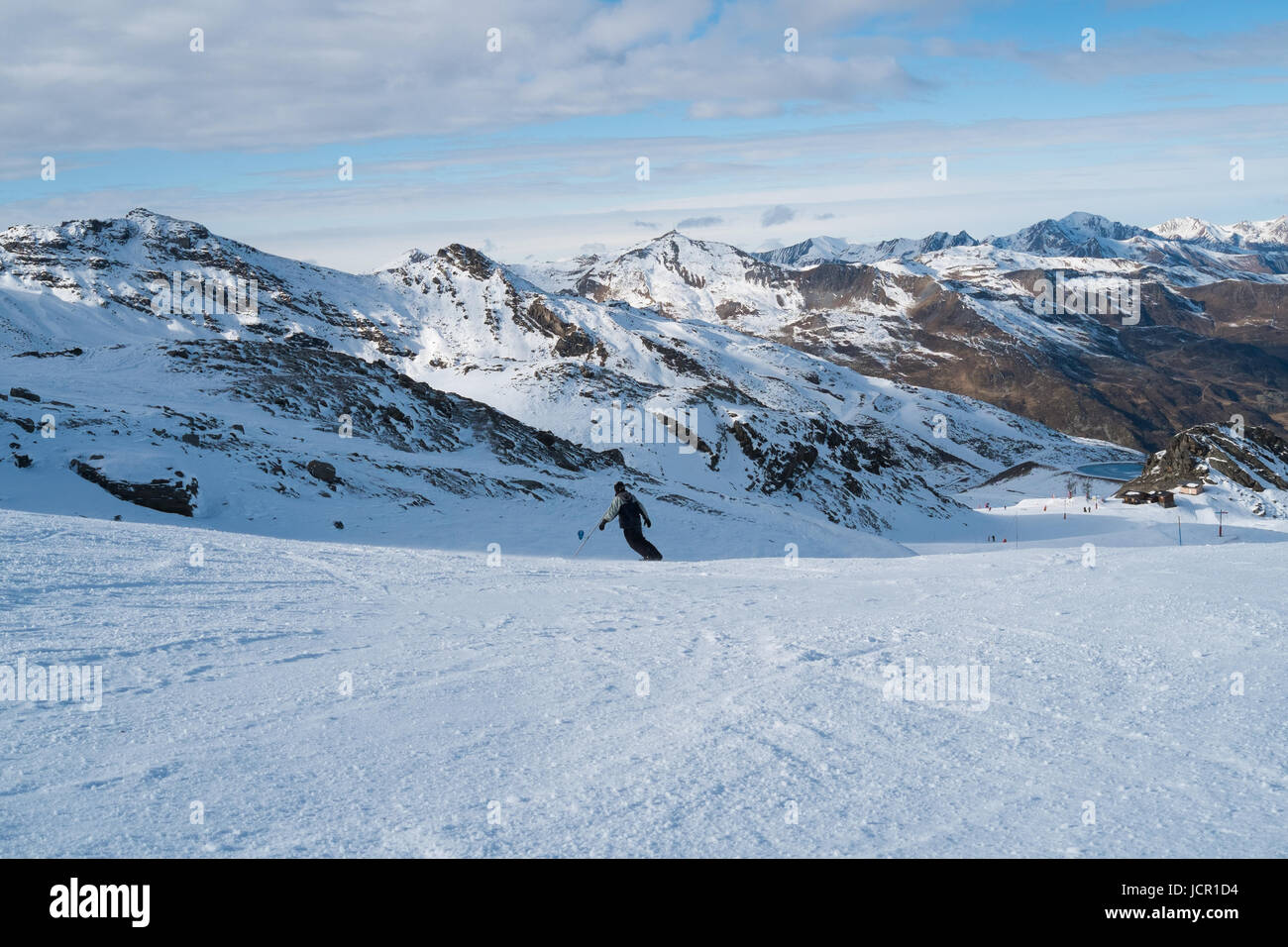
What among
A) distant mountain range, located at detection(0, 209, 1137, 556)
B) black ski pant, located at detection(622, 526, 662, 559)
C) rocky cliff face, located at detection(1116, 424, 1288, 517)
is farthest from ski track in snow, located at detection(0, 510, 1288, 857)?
rocky cliff face, located at detection(1116, 424, 1288, 517)

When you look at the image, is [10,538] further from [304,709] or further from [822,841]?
[822,841]

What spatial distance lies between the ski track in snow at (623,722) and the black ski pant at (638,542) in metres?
6.58

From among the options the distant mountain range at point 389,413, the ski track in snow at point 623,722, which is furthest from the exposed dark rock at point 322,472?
the ski track in snow at point 623,722

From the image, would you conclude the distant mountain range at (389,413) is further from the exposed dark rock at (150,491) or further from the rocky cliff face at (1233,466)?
the rocky cliff face at (1233,466)

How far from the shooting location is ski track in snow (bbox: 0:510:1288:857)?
477cm

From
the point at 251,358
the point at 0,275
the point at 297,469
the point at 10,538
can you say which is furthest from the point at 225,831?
the point at 0,275

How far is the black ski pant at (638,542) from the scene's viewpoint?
18.6 m

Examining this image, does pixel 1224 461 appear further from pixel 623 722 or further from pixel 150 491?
pixel 623 722

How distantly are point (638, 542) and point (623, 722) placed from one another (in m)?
12.3

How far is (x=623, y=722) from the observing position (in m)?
6.53

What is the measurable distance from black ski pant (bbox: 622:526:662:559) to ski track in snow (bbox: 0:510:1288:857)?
6.58 meters

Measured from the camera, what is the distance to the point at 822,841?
4.69 metres

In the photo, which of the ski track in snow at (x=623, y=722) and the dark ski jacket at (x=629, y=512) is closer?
the ski track in snow at (x=623, y=722)

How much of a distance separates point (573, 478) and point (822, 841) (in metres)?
34.4
